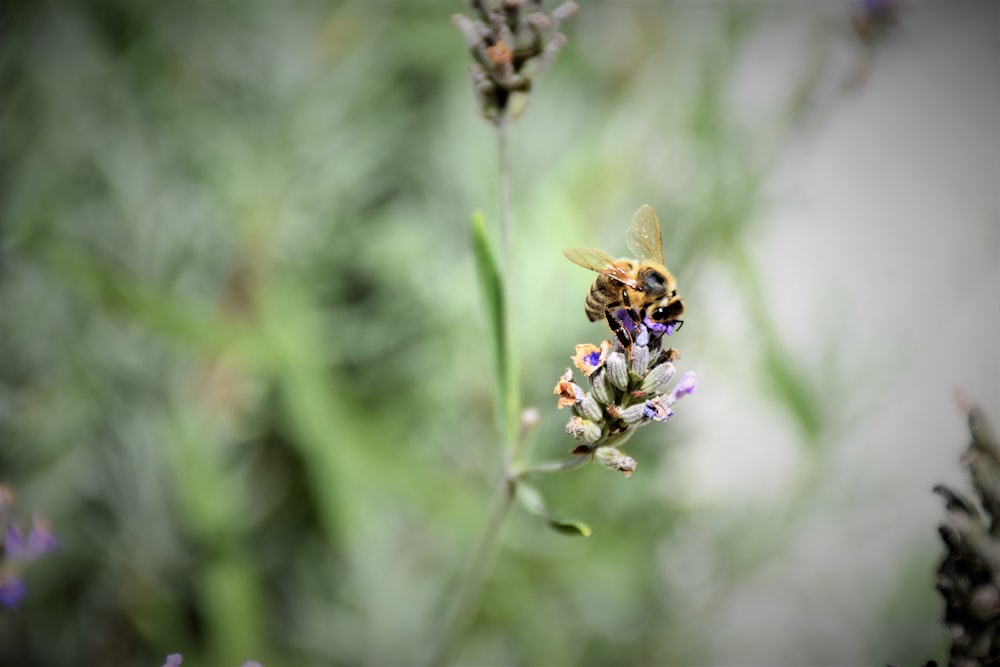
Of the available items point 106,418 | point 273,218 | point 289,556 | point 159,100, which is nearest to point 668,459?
point 289,556

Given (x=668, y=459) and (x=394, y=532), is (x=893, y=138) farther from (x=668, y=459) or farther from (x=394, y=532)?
(x=394, y=532)

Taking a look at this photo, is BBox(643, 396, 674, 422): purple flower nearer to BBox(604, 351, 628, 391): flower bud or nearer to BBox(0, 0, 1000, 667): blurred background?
BBox(604, 351, 628, 391): flower bud

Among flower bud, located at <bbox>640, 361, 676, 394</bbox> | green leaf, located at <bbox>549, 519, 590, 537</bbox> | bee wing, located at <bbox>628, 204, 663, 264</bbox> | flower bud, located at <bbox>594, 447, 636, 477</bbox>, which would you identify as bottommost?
green leaf, located at <bbox>549, 519, 590, 537</bbox>

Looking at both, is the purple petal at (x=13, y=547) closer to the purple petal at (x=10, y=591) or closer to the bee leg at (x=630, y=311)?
the purple petal at (x=10, y=591)

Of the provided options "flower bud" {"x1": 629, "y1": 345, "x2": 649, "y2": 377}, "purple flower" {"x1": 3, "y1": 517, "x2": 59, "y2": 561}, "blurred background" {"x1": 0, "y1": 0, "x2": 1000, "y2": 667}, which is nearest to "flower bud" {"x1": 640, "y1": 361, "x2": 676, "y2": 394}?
"flower bud" {"x1": 629, "y1": 345, "x2": 649, "y2": 377}

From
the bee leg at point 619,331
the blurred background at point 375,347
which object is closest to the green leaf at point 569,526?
the bee leg at point 619,331
